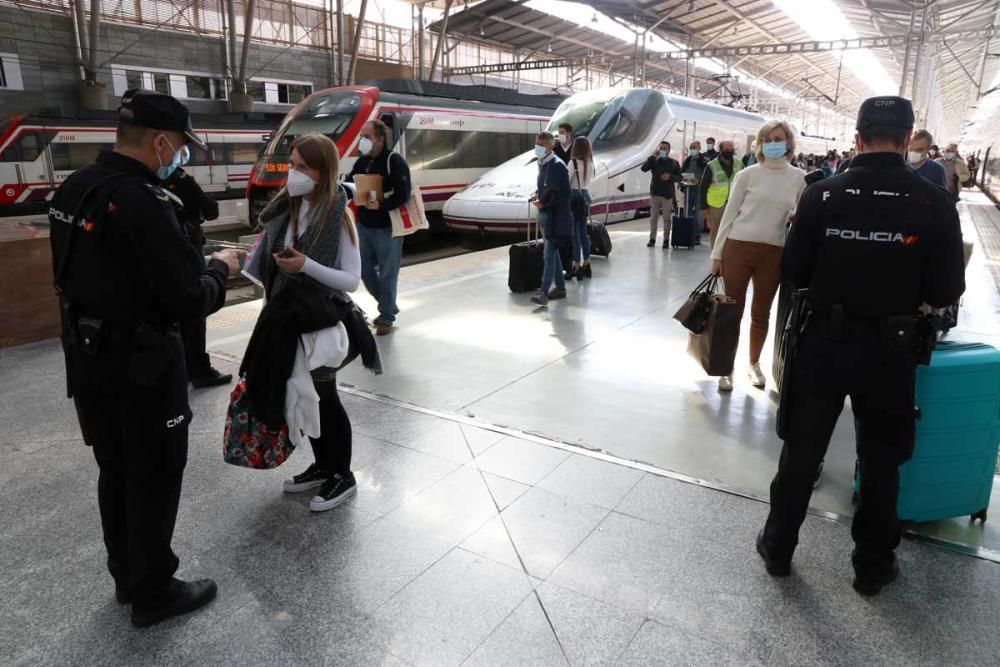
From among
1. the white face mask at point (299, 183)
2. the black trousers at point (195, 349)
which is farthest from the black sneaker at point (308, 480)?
the black trousers at point (195, 349)

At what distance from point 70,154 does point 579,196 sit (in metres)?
11.6

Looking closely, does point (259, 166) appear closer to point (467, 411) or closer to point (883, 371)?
point (467, 411)

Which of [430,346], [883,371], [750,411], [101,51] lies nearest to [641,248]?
[430,346]

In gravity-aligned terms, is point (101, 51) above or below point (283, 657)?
above

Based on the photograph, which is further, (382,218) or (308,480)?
(382,218)

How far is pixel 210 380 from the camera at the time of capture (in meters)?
4.48

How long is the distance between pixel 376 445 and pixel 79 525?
137cm

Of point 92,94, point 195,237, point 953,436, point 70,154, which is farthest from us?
point 92,94

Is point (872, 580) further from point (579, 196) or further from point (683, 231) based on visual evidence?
point (683, 231)

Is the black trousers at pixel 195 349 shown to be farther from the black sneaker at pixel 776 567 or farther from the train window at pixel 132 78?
the train window at pixel 132 78

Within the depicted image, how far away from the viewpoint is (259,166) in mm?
11547

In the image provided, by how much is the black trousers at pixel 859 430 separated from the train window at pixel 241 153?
1585 centimetres

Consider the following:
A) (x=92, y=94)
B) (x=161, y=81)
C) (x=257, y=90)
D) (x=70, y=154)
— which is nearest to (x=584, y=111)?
(x=70, y=154)

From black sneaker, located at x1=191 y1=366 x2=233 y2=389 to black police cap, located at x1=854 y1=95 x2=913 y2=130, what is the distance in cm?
391
